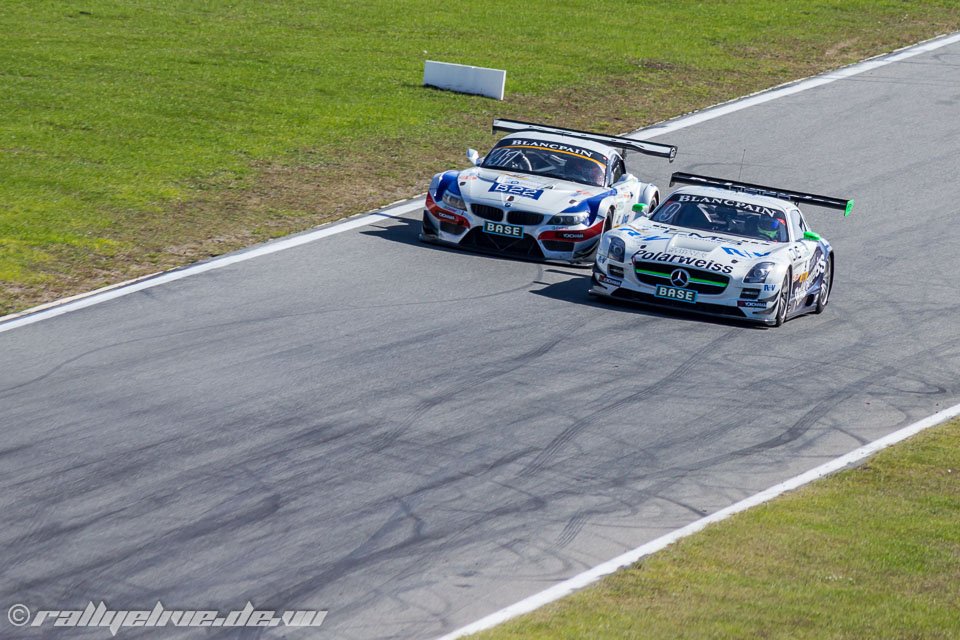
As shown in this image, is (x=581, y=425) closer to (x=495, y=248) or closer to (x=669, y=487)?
(x=669, y=487)

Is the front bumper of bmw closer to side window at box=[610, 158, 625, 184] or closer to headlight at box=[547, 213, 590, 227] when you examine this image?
headlight at box=[547, 213, 590, 227]

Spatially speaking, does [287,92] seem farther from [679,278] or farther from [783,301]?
[783,301]

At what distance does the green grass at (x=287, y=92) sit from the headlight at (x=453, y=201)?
230 cm

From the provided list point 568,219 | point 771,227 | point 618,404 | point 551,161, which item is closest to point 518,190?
point 568,219

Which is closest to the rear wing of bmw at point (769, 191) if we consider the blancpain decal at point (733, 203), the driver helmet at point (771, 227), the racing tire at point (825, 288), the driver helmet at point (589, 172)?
the blancpain decal at point (733, 203)

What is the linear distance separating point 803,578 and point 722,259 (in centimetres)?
687

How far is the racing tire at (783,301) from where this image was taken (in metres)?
14.6

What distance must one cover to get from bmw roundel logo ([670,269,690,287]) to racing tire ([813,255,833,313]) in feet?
6.34

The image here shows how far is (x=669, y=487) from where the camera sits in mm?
10000

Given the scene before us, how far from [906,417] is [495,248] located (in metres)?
6.08

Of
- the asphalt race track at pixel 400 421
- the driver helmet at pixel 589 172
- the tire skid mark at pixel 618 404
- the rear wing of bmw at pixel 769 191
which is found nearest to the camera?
the asphalt race track at pixel 400 421

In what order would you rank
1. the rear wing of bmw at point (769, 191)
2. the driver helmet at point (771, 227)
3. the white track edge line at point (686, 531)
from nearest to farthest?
1. the white track edge line at point (686, 531)
2. the driver helmet at point (771, 227)
3. the rear wing of bmw at point (769, 191)

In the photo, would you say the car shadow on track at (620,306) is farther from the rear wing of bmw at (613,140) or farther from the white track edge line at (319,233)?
the white track edge line at (319,233)

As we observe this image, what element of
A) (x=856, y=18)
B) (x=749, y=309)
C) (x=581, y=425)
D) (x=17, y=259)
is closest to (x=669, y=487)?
(x=581, y=425)
